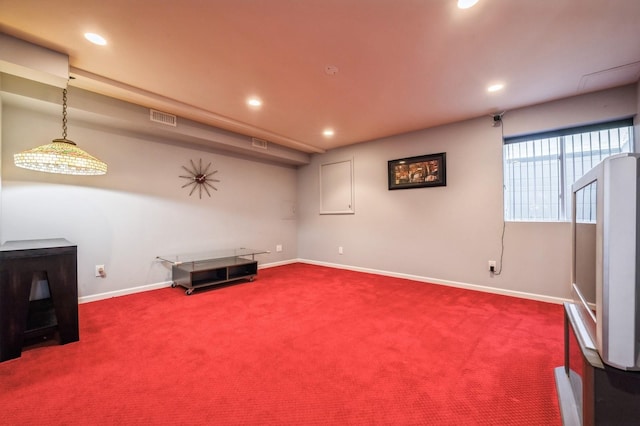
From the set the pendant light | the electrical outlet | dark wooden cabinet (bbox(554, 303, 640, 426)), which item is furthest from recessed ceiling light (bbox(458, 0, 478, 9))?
the electrical outlet

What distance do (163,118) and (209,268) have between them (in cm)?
199

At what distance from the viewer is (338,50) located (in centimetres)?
208

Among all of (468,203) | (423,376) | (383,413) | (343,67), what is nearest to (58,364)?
(383,413)

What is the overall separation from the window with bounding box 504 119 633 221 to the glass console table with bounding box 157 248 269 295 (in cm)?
375

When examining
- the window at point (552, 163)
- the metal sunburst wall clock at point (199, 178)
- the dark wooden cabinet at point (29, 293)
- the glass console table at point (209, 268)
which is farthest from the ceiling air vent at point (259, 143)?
the window at point (552, 163)

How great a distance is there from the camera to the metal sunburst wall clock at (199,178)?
13.1ft

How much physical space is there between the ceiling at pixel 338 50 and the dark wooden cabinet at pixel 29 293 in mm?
1608

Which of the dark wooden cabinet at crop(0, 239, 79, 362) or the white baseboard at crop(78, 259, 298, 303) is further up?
the dark wooden cabinet at crop(0, 239, 79, 362)

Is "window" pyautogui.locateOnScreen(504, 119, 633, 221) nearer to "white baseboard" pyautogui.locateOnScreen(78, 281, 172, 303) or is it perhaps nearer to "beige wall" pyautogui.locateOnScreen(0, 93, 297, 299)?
"beige wall" pyautogui.locateOnScreen(0, 93, 297, 299)

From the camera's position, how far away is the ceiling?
5.48 feet

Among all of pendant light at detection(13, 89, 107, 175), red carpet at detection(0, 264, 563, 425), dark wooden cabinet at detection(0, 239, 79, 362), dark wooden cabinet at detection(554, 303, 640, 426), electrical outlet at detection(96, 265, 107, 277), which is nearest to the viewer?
dark wooden cabinet at detection(554, 303, 640, 426)

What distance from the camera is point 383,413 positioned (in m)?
1.33

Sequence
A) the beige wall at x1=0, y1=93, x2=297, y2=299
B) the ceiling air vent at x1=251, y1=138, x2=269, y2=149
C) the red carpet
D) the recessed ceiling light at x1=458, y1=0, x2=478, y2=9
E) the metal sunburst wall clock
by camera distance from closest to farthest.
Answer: the red carpet → the recessed ceiling light at x1=458, y1=0, x2=478, y2=9 → the beige wall at x1=0, y1=93, x2=297, y2=299 → the metal sunburst wall clock → the ceiling air vent at x1=251, y1=138, x2=269, y2=149

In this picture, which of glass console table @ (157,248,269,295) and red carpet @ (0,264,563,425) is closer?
red carpet @ (0,264,563,425)
